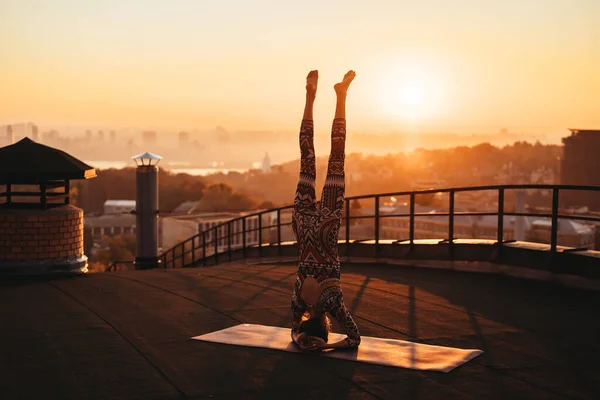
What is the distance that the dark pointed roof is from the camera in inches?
459

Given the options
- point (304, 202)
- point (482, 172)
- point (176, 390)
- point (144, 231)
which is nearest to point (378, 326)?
point (304, 202)

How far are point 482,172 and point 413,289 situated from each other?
285 feet

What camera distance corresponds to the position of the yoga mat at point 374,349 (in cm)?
612

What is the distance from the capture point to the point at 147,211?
18344 mm

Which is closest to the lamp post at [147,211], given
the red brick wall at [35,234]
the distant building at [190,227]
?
the red brick wall at [35,234]

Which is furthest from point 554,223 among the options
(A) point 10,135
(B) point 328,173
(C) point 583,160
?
(C) point 583,160

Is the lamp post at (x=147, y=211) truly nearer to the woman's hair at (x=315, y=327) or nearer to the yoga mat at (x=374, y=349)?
the yoga mat at (x=374, y=349)

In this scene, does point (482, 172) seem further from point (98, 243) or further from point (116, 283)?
point (116, 283)

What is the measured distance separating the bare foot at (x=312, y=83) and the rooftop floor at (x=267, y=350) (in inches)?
92.6

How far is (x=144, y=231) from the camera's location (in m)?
18.5

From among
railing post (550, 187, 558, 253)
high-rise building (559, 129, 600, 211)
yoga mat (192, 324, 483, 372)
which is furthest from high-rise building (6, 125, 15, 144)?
high-rise building (559, 129, 600, 211)

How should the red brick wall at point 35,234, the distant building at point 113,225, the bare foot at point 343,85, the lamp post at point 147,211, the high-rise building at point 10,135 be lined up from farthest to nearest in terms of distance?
the distant building at point 113,225
the high-rise building at point 10,135
the lamp post at point 147,211
the red brick wall at point 35,234
the bare foot at point 343,85

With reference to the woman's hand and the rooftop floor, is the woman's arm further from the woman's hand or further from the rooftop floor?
the rooftop floor

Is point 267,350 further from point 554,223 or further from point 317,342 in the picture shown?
point 554,223
